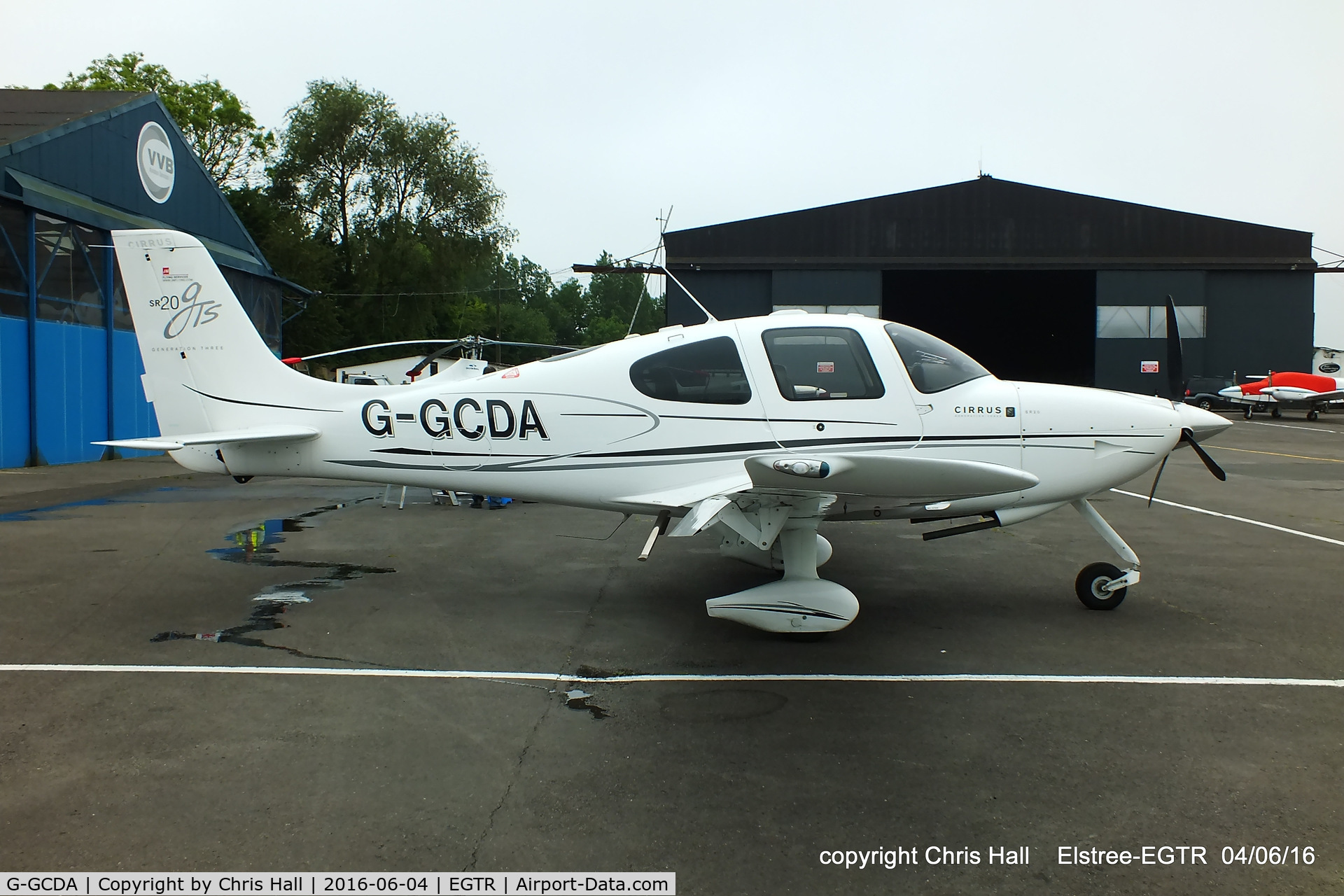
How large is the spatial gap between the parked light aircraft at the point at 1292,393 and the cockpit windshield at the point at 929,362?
3279 cm

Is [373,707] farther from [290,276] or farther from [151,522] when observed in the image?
[290,276]

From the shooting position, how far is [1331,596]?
6945mm

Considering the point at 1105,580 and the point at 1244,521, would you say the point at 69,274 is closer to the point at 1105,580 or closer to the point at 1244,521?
the point at 1105,580

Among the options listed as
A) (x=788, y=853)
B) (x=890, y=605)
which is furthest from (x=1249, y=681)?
(x=788, y=853)

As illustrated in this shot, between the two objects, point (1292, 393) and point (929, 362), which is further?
point (1292, 393)

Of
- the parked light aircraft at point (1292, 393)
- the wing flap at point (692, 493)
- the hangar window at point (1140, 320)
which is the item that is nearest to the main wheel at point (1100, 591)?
the wing flap at point (692, 493)

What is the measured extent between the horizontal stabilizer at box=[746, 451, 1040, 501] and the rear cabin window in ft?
3.50

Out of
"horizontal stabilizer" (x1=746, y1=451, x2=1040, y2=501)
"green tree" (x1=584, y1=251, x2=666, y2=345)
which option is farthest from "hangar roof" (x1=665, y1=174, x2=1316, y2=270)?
"green tree" (x1=584, y1=251, x2=666, y2=345)

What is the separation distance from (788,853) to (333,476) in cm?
518

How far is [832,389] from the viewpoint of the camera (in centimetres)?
616

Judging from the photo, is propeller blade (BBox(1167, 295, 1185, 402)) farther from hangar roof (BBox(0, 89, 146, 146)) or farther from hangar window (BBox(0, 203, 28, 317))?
hangar roof (BBox(0, 89, 146, 146))

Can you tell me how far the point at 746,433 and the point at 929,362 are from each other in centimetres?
146

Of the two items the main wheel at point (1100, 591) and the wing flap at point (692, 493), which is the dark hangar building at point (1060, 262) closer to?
the wing flap at point (692, 493)

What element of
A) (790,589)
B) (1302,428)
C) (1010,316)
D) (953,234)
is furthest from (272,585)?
(1010,316)
